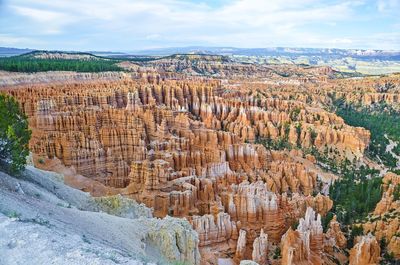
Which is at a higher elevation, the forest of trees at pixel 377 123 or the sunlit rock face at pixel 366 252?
the sunlit rock face at pixel 366 252

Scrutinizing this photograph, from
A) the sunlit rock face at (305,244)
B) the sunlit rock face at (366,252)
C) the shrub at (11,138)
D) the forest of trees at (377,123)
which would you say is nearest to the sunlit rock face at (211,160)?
the sunlit rock face at (305,244)

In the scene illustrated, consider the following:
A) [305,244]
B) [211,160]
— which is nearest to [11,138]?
[305,244]

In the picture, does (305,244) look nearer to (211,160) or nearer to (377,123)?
(211,160)

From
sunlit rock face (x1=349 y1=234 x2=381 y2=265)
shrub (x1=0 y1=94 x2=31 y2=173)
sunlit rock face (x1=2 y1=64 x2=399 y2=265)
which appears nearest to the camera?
shrub (x1=0 y1=94 x2=31 y2=173)

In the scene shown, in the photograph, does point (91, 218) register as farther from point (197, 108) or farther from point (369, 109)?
point (369, 109)

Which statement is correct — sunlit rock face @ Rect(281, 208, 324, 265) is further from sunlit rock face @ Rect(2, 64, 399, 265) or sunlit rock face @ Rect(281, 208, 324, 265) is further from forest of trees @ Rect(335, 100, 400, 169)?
forest of trees @ Rect(335, 100, 400, 169)

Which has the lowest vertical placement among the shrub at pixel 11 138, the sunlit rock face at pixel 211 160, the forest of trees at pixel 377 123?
the forest of trees at pixel 377 123

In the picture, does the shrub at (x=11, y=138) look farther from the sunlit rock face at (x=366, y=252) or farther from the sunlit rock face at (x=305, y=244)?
the sunlit rock face at (x=366, y=252)

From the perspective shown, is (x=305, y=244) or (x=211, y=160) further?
(x=211, y=160)

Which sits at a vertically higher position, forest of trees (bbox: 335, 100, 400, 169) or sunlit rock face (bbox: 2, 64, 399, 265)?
sunlit rock face (bbox: 2, 64, 399, 265)

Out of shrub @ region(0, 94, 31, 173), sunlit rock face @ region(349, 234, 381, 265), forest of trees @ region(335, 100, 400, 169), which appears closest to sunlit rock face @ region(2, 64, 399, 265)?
sunlit rock face @ region(349, 234, 381, 265)

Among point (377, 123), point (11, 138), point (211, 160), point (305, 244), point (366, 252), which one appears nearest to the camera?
point (11, 138)

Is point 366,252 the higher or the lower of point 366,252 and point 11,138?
the lower
